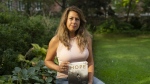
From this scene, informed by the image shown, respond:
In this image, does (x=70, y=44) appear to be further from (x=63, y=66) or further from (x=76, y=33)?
(x=63, y=66)

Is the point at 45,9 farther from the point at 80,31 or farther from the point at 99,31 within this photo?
the point at 80,31

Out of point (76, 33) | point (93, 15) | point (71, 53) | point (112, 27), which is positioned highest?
point (76, 33)

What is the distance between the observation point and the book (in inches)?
112

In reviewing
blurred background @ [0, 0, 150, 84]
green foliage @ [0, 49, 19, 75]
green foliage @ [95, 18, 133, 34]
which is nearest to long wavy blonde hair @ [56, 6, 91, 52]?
green foliage @ [0, 49, 19, 75]

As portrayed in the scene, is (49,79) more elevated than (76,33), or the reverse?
(76,33)

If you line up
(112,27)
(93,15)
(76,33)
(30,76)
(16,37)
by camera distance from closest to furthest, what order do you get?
(76,33) < (30,76) < (16,37) < (112,27) < (93,15)

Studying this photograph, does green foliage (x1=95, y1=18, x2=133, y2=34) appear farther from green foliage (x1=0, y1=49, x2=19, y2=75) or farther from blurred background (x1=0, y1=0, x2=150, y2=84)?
green foliage (x1=0, y1=49, x2=19, y2=75)

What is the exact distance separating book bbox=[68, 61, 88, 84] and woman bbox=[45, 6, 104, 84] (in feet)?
0.42

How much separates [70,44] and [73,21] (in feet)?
0.88

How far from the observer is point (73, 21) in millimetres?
3088

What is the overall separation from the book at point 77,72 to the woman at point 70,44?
0.42 feet

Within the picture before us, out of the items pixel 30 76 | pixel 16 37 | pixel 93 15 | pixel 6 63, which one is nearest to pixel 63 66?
pixel 30 76

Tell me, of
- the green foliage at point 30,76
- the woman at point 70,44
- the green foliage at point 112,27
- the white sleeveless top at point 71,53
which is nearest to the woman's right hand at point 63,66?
the woman at point 70,44

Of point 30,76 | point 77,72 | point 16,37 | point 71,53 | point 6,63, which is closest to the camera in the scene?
point 77,72
